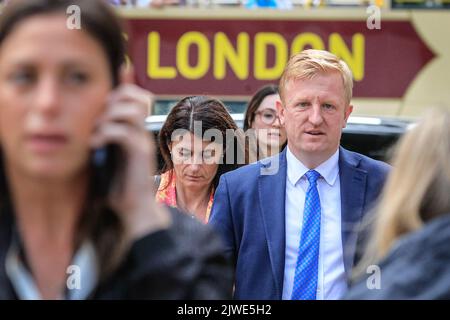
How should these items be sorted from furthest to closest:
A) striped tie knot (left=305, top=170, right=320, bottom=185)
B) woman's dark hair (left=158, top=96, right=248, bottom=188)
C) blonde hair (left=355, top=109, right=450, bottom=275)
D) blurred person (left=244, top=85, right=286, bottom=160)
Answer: blurred person (left=244, top=85, right=286, bottom=160), woman's dark hair (left=158, top=96, right=248, bottom=188), striped tie knot (left=305, top=170, right=320, bottom=185), blonde hair (left=355, top=109, right=450, bottom=275)

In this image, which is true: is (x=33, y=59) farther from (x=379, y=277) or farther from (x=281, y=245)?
(x=281, y=245)

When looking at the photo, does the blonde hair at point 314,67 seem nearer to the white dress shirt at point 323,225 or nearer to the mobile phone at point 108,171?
the white dress shirt at point 323,225

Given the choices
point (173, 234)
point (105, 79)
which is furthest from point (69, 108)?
point (173, 234)

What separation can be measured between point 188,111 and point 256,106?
1.45m

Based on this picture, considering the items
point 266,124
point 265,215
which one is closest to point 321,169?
point 265,215

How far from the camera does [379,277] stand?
2.33 metres

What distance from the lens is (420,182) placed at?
7.79 ft

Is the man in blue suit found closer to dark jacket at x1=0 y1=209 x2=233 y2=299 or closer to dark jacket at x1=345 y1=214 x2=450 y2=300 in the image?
dark jacket at x1=345 y1=214 x2=450 y2=300

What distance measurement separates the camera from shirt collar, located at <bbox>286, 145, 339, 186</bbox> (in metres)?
3.94

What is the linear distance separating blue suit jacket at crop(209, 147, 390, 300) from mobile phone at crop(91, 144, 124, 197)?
5.80 feet

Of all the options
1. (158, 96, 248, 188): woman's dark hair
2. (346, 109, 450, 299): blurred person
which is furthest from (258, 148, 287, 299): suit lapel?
(346, 109, 450, 299): blurred person

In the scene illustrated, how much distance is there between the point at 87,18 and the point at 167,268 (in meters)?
0.49

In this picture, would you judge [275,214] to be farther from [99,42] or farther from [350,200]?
[99,42]
